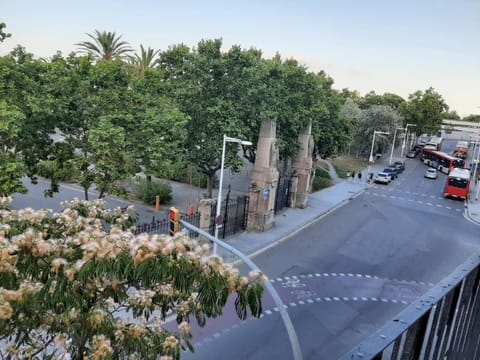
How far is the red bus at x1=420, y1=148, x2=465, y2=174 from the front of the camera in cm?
5506

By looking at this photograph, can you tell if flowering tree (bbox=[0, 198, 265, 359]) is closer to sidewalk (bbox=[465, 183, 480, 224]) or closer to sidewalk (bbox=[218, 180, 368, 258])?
sidewalk (bbox=[218, 180, 368, 258])

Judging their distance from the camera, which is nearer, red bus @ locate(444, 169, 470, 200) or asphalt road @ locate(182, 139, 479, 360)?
asphalt road @ locate(182, 139, 479, 360)

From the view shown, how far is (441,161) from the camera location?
192 feet

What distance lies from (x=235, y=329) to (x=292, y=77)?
20.0 m

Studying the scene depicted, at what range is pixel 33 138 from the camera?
19.0 metres

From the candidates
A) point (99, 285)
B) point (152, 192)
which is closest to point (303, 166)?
point (152, 192)

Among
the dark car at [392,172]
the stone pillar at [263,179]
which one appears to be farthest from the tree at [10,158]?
the dark car at [392,172]

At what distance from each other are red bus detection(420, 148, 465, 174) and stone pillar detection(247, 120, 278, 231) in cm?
3755

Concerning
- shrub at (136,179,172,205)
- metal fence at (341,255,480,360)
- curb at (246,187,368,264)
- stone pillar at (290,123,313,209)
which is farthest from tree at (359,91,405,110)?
metal fence at (341,255,480,360)

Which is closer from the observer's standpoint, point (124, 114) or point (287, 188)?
point (124, 114)

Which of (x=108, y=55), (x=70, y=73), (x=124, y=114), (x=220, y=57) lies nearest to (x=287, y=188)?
(x=220, y=57)

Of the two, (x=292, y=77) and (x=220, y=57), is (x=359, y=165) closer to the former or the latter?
(x=292, y=77)

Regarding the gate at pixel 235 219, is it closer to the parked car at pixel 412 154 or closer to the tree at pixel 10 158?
the tree at pixel 10 158

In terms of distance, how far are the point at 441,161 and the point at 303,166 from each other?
36.2m
